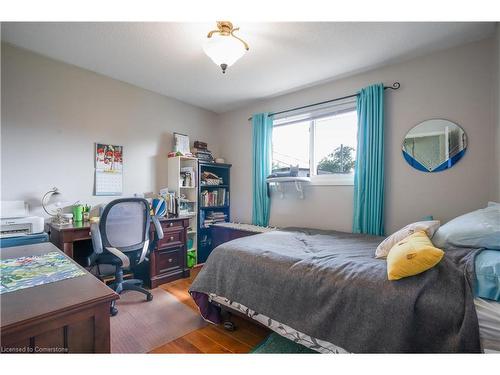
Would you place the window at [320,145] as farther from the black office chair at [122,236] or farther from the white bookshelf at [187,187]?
the black office chair at [122,236]

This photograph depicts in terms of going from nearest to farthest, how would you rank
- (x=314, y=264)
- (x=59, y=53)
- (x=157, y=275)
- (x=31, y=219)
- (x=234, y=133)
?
(x=314, y=264) → (x=31, y=219) → (x=59, y=53) → (x=157, y=275) → (x=234, y=133)

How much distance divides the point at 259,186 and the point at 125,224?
1.82 meters

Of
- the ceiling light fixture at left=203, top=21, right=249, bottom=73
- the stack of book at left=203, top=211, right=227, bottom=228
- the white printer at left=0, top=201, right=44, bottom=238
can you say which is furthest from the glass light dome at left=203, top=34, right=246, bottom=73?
the stack of book at left=203, top=211, right=227, bottom=228

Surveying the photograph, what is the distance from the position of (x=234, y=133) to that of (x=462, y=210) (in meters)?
3.02

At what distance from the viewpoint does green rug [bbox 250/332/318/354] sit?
1.64 metres

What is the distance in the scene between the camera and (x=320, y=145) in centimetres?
312

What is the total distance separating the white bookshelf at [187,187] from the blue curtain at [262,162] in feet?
2.89

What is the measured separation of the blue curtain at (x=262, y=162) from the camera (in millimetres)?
3436

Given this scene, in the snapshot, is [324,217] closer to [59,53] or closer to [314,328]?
[314,328]

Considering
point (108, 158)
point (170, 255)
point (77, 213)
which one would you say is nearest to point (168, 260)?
point (170, 255)
